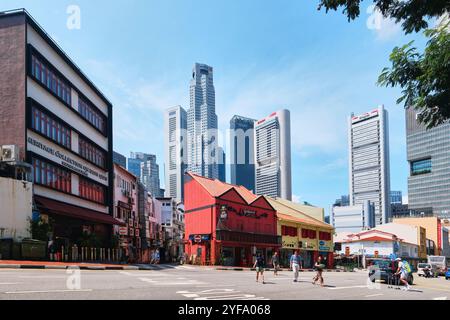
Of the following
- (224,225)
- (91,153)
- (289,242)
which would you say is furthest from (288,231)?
(91,153)

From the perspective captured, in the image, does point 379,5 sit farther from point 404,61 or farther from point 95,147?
point 95,147

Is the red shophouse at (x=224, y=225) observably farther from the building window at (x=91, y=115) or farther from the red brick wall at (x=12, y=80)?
the red brick wall at (x=12, y=80)

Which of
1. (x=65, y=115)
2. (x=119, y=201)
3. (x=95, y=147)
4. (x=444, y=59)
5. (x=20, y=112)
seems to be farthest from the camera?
(x=119, y=201)

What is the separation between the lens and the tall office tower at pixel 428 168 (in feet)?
588

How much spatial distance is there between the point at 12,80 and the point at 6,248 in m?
13.0

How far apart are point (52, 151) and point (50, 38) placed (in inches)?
360

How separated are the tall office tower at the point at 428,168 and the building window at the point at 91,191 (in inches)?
6032

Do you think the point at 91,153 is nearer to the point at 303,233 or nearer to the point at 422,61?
the point at 303,233

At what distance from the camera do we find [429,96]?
26.9 feet

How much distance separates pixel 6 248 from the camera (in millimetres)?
25828

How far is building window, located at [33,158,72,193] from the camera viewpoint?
112 feet

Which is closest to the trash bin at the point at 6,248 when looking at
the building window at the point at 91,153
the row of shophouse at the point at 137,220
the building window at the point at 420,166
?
the building window at the point at 91,153
